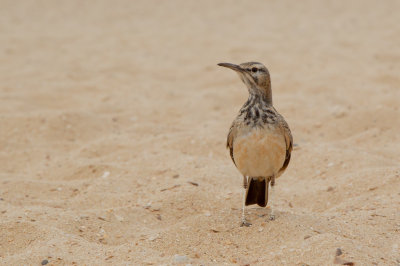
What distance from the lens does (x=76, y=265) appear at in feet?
11.2

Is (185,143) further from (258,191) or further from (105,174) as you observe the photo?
(258,191)

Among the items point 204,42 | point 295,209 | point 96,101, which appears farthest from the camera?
point 204,42

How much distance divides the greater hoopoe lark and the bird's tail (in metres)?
0.08

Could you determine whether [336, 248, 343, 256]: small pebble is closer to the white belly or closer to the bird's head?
the white belly

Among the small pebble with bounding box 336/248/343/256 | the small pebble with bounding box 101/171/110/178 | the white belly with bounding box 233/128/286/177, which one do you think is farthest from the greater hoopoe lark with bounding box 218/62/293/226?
the small pebble with bounding box 101/171/110/178

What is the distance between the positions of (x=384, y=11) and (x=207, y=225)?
11.5 m

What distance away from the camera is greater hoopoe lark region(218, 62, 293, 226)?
12.4 ft

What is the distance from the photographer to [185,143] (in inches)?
238

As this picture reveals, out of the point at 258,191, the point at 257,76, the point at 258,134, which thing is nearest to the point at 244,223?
the point at 258,191

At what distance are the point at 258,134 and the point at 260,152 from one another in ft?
0.40

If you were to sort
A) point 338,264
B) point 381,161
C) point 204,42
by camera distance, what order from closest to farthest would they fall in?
point 338,264, point 381,161, point 204,42

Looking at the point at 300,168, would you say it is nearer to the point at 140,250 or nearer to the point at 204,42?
the point at 140,250

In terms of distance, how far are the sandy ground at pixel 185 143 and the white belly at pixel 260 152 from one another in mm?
369

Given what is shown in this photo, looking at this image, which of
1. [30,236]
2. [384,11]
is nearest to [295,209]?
[30,236]
